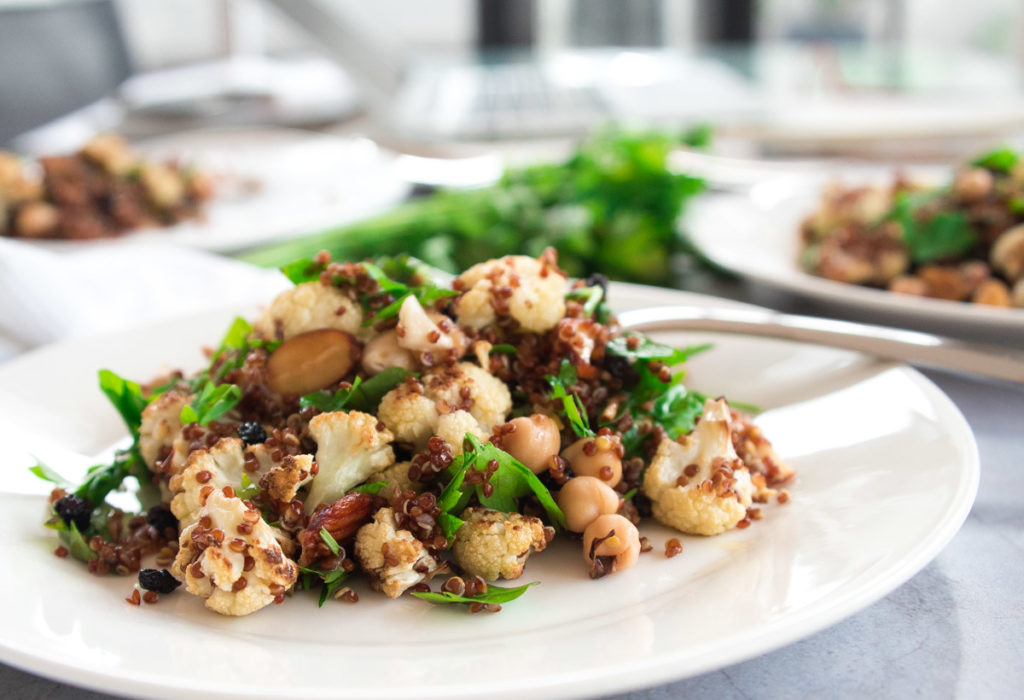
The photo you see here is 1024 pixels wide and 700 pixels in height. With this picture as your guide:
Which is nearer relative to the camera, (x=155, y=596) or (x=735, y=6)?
(x=155, y=596)

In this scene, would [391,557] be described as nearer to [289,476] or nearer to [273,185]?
[289,476]

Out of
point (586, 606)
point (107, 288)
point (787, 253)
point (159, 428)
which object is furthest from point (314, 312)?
point (787, 253)

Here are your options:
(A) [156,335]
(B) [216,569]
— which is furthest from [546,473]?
(A) [156,335]

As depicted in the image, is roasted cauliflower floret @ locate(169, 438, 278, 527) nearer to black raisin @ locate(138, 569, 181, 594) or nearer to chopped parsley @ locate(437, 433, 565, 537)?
black raisin @ locate(138, 569, 181, 594)

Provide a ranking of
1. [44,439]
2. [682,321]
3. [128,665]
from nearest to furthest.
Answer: [128,665], [44,439], [682,321]

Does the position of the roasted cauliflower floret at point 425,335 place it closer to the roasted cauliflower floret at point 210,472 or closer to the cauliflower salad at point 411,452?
the cauliflower salad at point 411,452

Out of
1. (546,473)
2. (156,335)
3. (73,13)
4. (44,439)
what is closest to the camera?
(546,473)

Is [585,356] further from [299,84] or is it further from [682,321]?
[299,84]
